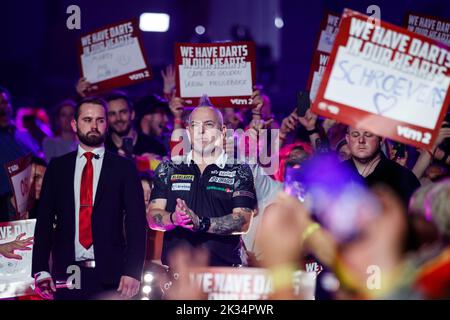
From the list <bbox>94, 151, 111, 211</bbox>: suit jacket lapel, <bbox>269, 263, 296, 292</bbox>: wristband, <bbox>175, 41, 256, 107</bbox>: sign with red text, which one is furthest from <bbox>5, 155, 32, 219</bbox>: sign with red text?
<bbox>269, 263, 296, 292</bbox>: wristband

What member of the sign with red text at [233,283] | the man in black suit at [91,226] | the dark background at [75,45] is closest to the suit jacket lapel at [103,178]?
the man in black suit at [91,226]

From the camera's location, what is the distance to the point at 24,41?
1708 centimetres

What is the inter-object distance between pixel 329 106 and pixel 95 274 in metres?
1.93

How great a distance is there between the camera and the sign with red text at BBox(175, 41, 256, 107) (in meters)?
7.73

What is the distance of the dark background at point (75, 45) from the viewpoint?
15.3m

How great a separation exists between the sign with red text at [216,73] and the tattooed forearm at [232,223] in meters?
2.29

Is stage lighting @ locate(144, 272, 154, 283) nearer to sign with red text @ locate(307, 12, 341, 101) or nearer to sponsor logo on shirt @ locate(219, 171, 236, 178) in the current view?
sponsor logo on shirt @ locate(219, 171, 236, 178)

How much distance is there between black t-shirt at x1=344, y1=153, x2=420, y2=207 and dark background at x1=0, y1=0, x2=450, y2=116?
6367 millimetres

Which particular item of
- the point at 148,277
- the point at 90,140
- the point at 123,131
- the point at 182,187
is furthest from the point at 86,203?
the point at 123,131

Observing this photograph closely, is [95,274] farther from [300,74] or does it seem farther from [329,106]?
[300,74]

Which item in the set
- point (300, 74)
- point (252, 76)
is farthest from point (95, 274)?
point (300, 74)

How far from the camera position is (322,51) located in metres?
7.95

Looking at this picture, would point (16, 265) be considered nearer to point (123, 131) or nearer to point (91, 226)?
point (91, 226)

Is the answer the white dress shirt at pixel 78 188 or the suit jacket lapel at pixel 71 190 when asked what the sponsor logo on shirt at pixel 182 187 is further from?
the suit jacket lapel at pixel 71 190
